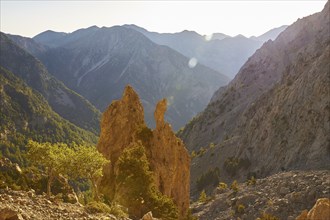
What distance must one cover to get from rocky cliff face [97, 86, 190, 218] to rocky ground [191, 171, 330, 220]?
21.1ft

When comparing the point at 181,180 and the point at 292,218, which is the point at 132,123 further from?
the point at 292,218

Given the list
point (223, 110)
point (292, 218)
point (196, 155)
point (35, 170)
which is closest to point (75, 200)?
point (35, 170)

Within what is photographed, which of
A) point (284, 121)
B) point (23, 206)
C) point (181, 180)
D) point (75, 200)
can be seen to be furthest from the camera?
point (284, 121)

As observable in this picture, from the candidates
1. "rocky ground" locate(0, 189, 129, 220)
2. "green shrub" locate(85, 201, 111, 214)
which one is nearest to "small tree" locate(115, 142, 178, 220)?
"green shrub" locate(85, 201, 111, 214)

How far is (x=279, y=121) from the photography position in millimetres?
91562

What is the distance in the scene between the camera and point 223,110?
156750 millimetres

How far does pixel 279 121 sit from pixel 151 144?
4735 centimetres

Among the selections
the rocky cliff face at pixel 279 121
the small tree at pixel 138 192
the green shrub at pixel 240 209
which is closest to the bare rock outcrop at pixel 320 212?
the small tree at pixel 138 192

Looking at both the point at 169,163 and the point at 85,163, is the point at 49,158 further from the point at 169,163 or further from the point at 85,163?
the point at 169,163

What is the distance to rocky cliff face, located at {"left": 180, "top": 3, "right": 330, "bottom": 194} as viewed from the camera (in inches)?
3039

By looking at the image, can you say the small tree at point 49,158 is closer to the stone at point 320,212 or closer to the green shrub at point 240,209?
the stone at point 320,212

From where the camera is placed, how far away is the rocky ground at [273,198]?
4975 cm

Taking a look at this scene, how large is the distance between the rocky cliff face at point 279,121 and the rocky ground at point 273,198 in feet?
29.8

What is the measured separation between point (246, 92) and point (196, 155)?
4792cm
